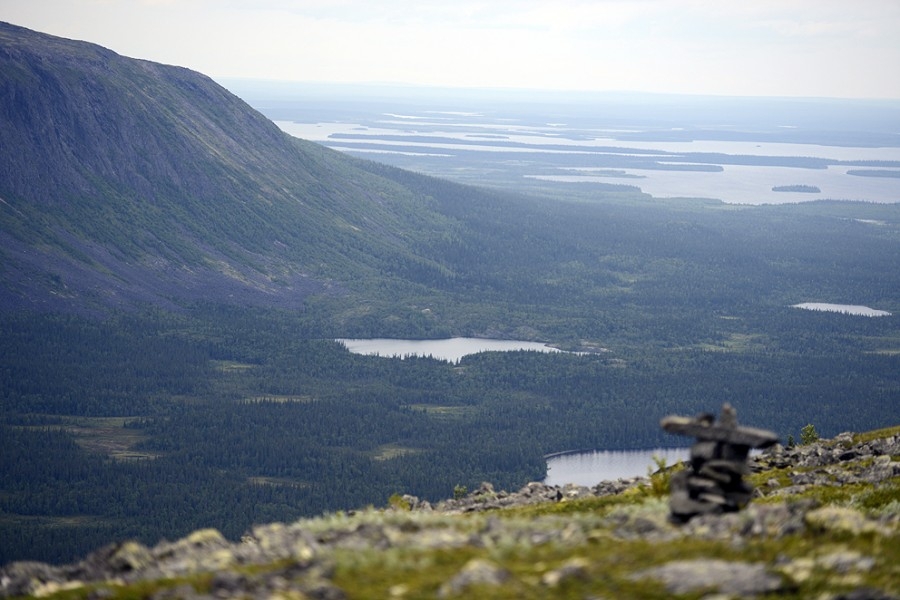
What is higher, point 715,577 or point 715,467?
point 715,467

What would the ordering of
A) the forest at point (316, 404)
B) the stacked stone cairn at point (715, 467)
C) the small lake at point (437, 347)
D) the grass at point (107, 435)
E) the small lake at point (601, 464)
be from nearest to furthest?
the stacked stone cairn at point (715, 467) → the forest at point (316, 404) → the small lake at point (601, 464) → the grass at point (107, 435) → the small lake at point (437, 347)

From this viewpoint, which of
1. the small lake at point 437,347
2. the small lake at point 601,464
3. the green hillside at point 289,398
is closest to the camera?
the green hillside at point 289,398

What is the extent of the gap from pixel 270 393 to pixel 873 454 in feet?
335

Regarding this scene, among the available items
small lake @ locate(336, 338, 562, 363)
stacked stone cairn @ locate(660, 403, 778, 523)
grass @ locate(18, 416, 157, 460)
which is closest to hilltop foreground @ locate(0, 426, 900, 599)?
stacked stone cairn @ locate(660, 403, 778, 523)

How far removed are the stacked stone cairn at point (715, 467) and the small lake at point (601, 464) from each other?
244 feet

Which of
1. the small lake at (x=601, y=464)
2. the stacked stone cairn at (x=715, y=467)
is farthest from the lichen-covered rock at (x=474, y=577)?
the small lake at (x=601, y=464)

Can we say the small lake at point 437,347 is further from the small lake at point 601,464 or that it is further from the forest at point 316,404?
the small lake at point 601,464

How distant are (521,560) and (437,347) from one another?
157 metres

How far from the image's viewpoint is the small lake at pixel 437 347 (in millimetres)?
174863

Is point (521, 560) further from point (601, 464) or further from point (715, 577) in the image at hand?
point (601, 464)

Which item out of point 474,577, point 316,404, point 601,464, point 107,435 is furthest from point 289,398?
point 474,577

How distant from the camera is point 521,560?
24656 mm

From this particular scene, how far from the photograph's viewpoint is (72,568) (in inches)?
1105

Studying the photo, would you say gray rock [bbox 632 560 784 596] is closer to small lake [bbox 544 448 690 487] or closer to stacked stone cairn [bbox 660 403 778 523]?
stacked stone cairn [bbox 660 403 778 523]
